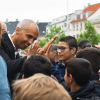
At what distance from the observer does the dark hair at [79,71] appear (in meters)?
2.75

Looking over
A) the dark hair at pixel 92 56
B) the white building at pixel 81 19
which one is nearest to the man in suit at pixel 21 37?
the dark hair at pixel 92 56

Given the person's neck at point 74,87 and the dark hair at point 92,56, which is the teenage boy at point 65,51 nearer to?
the dark hair at point 92,56

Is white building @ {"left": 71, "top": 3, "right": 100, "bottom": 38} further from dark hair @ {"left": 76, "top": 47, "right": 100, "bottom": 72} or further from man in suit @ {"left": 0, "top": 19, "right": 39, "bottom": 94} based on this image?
man in suit @ {"left": 0, "top": 19, "right": 39, "bottom": 94}

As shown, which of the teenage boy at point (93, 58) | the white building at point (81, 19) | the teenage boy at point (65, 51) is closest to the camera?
the teenage boy at point (93, 58)

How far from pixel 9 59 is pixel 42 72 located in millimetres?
454

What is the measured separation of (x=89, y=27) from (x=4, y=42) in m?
29.9

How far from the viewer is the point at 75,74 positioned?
279 centimetres

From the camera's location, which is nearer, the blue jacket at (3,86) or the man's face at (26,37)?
the blue jacket at (3,86)

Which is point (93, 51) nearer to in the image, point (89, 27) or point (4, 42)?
point (4, 42)

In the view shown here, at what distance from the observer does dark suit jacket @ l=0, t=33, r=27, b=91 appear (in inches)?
110

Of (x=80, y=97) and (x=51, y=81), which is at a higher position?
(x=51, y=81)

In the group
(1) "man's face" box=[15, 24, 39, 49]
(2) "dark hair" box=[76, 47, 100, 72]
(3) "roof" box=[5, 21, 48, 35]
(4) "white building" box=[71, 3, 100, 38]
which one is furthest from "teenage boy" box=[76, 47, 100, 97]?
(3) "roof" box=[5, 21, 48, 35]

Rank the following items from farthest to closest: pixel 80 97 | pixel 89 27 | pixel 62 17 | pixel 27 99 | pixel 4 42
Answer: pixel 62 17 < pixel 89 27 < pixel 4 42 < pixel 80 97 < pixel 27 99

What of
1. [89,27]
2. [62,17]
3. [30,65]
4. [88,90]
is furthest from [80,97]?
[62,17]
